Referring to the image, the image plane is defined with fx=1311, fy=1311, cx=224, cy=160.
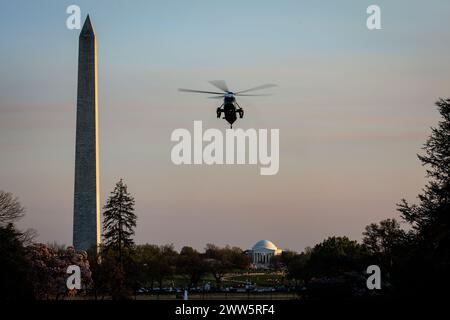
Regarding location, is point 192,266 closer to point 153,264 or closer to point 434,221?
point 153,264

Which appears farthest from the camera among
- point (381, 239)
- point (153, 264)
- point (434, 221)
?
point (153, 264)

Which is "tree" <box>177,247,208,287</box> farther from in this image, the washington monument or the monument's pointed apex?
the monument's pointed apex

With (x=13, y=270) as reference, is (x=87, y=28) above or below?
above

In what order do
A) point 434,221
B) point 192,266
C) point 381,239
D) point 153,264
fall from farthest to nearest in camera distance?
point 192,266 < point 153,264 < point 381,239 < point 434,221

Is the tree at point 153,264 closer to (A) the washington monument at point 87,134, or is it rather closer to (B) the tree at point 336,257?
(A) the washington monument at point 87,134

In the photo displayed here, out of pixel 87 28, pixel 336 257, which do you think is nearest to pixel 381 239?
pixel 336 257
